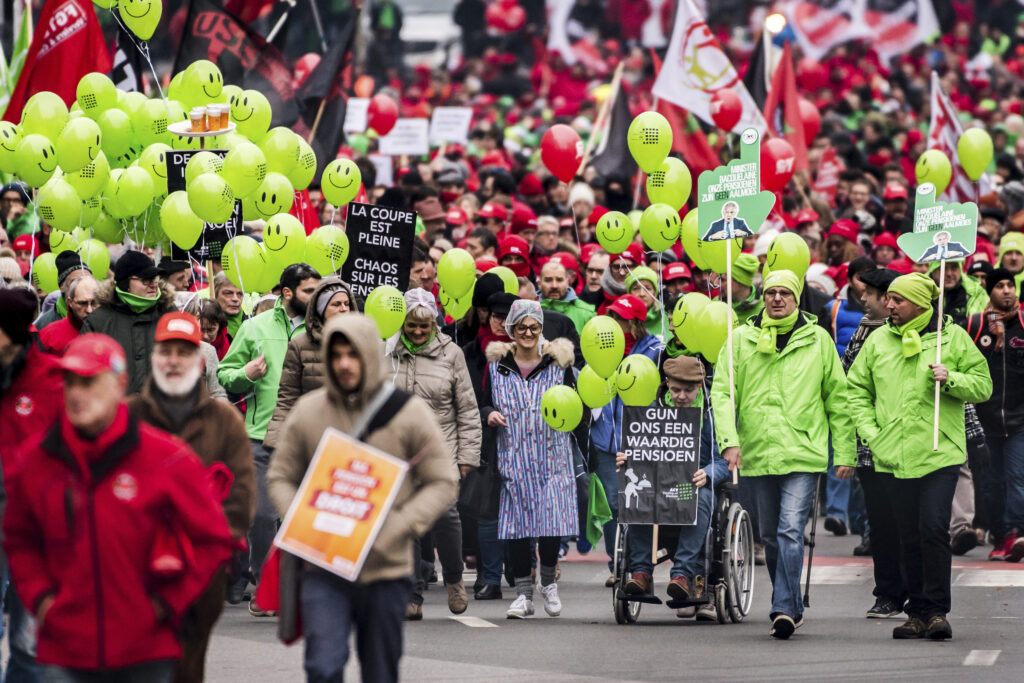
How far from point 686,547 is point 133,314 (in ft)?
11.7

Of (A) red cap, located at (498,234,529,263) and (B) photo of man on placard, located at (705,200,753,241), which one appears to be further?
(A) red cap, located at (498,234,529,263)

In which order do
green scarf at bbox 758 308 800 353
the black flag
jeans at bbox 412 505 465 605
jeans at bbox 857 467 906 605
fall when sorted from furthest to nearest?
the black flag, jeans at bbox 412 505 465 605, jeans at bbox 857 467 906 605, green scarf at bbox 758 308 800 353

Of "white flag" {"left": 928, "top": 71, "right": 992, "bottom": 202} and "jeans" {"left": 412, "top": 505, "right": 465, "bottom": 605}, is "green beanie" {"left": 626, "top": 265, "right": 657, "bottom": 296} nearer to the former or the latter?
"jeans" {"left": 412, "top": 505, "right": 465, "bottom": 605}

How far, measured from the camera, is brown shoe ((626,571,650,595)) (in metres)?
11.1

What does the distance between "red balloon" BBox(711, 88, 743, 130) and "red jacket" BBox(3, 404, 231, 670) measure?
41.3 ft

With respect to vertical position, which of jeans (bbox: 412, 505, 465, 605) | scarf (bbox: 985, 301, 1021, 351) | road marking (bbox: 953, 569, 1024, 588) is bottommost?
road marking (bbox: 953, 569, 1024, 588)

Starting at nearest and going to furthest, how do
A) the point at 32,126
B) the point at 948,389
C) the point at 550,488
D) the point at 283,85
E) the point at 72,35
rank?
the point at 948,389 → the point at 550,488 → the point at 32,126 → the point at 72,35 → the point at 283,85

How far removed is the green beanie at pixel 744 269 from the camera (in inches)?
505


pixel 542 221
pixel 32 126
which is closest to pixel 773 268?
pixel 542 221

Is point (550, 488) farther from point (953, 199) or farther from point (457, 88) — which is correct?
point (457, 88)

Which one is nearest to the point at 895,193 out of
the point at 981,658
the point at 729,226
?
the point at 729,226

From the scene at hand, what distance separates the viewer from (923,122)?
28.8m

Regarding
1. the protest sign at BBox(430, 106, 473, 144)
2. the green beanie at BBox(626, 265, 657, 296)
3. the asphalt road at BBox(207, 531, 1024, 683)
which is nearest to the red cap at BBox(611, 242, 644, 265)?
the green beanie at BBox(626, 265, 657, 296)

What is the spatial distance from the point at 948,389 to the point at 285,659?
4004 millimetres
